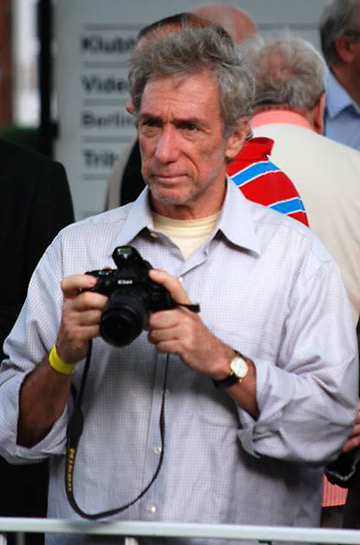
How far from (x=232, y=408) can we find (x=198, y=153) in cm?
60

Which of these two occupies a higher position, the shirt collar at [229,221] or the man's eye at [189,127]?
the man's eye at [189,127]

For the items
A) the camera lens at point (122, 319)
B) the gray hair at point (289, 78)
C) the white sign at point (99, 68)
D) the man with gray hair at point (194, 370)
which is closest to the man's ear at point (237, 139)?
the man with gray hair at point (194, 370)

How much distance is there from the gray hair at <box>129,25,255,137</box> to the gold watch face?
586 millimetres

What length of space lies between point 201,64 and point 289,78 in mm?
1522

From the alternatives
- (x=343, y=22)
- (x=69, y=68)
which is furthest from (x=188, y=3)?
(x=343, y=22)

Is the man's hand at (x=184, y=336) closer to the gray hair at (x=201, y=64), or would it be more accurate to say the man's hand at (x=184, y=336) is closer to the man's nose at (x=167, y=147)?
the man's nose at (x=167, y=147)

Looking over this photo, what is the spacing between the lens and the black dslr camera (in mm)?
2781

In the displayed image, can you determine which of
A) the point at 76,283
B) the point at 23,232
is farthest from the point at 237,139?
the point at 23,232

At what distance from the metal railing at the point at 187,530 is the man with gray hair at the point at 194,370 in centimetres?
17

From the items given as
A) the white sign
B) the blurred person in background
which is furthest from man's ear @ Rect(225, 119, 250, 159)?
the white sign

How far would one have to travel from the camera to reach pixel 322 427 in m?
3.05

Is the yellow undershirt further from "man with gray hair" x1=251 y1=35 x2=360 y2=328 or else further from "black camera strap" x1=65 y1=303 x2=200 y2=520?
"man with gray hair" x1=251 y1=35 x2=360 y2=328

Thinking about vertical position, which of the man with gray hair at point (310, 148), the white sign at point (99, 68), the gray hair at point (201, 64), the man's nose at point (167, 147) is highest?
the gray hair at point (201, 64)

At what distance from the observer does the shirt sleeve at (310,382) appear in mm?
3008
